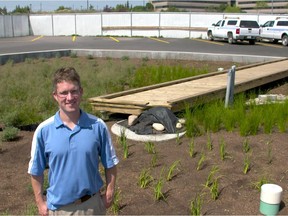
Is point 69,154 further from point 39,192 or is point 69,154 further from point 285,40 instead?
point 285,40

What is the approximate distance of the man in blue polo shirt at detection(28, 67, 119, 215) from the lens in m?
2.66

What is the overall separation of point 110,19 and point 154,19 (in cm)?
423

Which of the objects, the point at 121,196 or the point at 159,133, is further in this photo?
the point at 159,133

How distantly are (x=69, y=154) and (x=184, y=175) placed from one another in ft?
9.32

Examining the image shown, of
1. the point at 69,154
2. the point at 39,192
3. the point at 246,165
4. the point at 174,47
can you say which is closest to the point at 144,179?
the point at 246,165

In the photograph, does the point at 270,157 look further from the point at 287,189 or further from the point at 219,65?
the point at 219,65

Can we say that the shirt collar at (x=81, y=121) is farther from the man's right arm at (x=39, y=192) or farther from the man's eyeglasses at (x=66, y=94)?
the man's right arm at (x=39, y=192)

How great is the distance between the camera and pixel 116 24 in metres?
37.6

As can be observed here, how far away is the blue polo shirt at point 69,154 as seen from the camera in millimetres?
2664

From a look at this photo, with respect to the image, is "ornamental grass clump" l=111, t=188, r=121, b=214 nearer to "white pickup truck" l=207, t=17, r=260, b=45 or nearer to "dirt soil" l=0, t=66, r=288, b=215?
"dirt soil" l=0, t=66, r=288, b=215

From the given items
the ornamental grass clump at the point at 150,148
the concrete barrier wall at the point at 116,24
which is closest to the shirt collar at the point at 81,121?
the ornamental grass clump at the point at 150,148

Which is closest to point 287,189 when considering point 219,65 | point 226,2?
point 219,65

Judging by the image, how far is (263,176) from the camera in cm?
502

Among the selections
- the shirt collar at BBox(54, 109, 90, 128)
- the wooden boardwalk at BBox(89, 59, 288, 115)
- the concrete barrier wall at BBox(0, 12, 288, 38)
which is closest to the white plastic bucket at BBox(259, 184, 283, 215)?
the shirt collar at BBox(54, 109, 90, 128)
